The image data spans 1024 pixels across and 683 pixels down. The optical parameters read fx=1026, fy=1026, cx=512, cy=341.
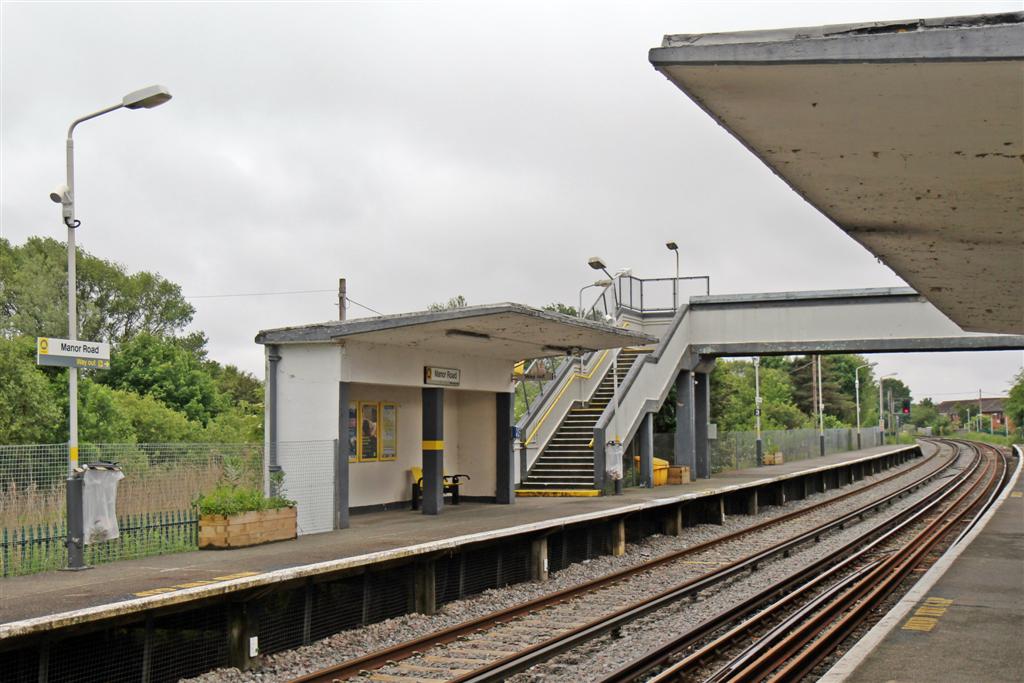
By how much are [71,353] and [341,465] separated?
4.60 metres

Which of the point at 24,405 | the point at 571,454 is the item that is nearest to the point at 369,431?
the point at 571,454

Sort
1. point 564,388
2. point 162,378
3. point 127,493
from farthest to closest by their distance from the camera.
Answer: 1. point 162,378
2. point 564,388
3. point 127,493

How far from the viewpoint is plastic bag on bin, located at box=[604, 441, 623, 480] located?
22500 mm

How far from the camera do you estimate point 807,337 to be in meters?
27.9

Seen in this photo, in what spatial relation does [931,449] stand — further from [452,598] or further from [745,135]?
[745,135]

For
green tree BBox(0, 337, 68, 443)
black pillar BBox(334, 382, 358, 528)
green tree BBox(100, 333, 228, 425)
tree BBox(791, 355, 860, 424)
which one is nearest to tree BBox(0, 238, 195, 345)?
green tree BBox(100, 333, 228, 425)

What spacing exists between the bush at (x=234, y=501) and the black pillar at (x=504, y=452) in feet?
22.5

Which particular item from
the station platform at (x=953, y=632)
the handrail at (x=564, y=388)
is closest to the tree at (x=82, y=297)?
the handrail at (x=564, y=388)

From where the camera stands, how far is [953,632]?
9289 mm

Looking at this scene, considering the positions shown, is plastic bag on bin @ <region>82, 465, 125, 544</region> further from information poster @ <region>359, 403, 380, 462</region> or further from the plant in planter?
information poster @ <region>359, 403, 380, 462</region>

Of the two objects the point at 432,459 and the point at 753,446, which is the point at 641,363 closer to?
the point at 432,459

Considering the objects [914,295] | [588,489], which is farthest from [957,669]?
[914,295]

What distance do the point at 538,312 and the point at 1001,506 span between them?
13.8 metres

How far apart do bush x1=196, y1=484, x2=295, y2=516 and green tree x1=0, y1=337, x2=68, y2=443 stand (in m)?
14.3
